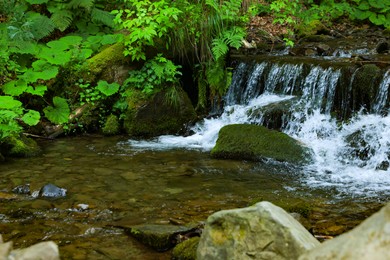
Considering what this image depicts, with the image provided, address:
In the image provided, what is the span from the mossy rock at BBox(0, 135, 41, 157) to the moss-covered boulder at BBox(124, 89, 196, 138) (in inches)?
72.2

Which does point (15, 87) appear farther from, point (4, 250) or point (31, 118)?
point (4, 250)

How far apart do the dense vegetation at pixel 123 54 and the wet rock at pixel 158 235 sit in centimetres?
452

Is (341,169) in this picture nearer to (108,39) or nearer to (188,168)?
(188,168)

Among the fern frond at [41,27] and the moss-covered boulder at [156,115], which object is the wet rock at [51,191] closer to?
the moss-covered boulder at [156,115]

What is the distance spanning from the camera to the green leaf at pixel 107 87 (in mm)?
8326

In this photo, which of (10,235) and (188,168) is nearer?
(10,235)

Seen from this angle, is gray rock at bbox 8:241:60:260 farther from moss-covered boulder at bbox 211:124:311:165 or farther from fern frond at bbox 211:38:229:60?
fern frond at bbox 211:38:229:60

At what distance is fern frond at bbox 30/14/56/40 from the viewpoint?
9.02 meters

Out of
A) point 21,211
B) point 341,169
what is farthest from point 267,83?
point 21,211

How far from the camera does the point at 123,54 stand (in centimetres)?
877

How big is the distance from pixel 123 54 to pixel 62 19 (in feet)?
5.78

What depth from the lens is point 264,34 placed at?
1214 centimetres

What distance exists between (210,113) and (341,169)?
331 centimetres

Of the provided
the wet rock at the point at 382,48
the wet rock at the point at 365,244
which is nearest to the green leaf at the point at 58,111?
the wet rock at the point at 382,48
